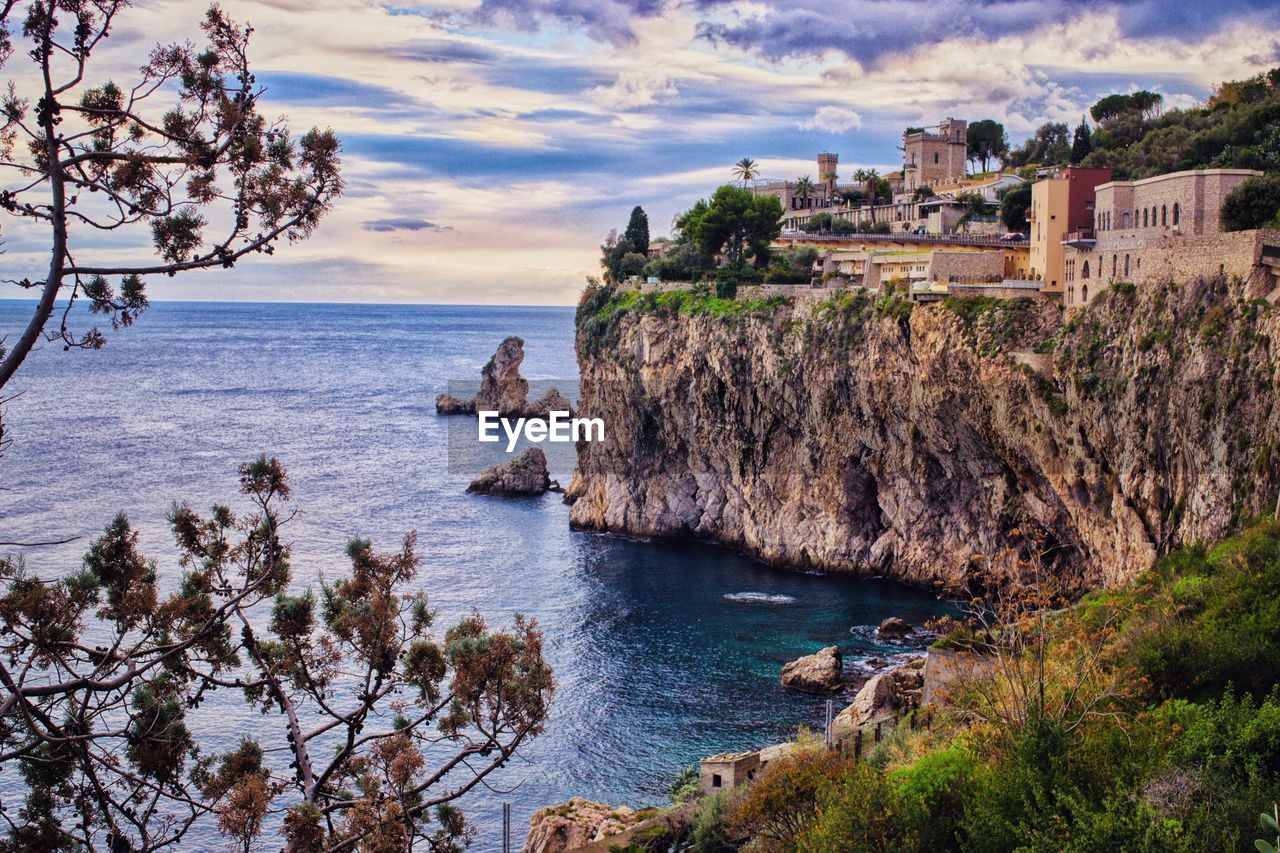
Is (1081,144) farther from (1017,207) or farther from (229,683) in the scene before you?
(229,683)

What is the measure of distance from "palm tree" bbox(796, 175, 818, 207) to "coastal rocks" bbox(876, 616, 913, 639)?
63138mm

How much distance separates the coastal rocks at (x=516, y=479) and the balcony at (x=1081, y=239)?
42.4 meters

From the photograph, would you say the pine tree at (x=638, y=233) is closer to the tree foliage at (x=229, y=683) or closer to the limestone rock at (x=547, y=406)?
the limestone rock at (x=547, y=406)

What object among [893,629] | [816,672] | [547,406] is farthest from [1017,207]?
[547,406]

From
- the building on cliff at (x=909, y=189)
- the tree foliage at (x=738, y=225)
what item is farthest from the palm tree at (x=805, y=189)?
the tree foliage at (x=738, y=225)

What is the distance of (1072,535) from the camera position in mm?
52219

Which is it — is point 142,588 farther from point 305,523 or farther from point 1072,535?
point 305,523

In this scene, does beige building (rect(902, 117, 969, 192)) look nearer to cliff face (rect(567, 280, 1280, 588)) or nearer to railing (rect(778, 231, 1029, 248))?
railing (rect(778, 231, 1029, 248))

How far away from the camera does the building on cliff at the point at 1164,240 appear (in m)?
40.9

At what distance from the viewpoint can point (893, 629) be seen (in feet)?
165

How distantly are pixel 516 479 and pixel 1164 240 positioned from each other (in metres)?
49.1

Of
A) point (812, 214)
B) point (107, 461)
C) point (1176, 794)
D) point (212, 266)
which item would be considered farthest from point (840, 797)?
point (812, 214)

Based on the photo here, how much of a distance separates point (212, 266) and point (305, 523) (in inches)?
2360

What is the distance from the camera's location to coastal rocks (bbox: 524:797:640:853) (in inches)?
1179
